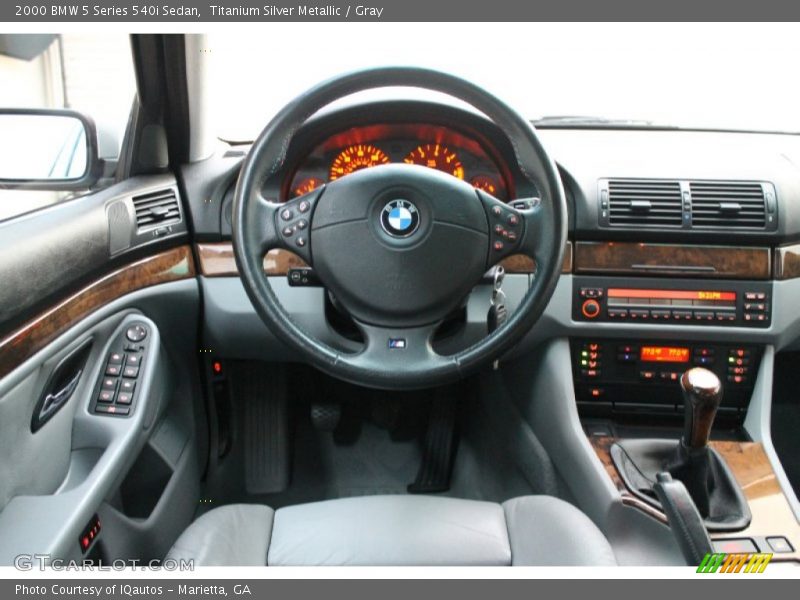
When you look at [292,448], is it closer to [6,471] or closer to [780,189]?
[6,471]

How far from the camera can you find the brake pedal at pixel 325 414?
7.99 feet

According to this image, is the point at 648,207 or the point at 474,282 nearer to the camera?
the point at 474,282

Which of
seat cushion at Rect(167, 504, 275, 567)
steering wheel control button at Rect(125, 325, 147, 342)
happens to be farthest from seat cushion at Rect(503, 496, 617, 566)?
steering wheel control button at Rect(125, 325, 147, 342)

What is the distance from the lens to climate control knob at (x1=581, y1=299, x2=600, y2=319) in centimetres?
204

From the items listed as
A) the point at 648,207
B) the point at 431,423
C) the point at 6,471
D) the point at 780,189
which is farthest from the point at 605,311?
the point at 6,471

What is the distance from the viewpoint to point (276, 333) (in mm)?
1506

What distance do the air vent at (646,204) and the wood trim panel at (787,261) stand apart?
0.30m

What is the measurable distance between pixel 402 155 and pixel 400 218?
20.6 inches

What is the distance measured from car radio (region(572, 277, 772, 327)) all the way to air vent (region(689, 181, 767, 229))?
0.53 ft

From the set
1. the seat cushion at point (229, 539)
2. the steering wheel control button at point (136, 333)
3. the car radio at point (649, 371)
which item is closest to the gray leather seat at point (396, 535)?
the seat cushion at point (229, 539)

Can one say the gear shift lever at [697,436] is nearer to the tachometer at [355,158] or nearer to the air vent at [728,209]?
the air vent at [728,209]

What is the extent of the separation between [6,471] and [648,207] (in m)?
1.63

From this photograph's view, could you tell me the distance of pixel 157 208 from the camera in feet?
6.31

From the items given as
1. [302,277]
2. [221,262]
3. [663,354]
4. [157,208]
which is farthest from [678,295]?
[157,208]
